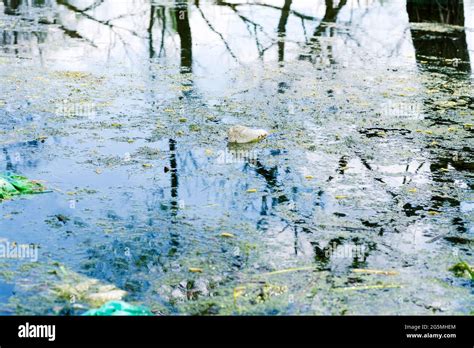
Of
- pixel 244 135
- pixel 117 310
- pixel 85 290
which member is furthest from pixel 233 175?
pixel 117 310

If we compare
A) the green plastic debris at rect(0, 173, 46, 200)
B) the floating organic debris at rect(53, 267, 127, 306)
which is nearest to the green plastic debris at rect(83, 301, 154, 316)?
the floating organic debris at rect(53, 267, 127, 306)

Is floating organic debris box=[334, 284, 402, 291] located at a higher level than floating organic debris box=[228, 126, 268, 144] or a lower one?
lower

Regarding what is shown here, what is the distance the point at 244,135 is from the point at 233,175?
0.70m

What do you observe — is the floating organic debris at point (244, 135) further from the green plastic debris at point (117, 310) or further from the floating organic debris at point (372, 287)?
the green plastic debris at point (117, 310)

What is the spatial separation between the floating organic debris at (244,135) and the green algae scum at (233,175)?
0.02m

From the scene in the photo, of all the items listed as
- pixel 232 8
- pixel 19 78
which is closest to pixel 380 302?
pixel 19 78

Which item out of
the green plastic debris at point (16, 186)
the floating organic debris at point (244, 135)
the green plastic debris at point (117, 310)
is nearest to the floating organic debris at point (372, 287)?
the green plastic debris at point (117, 310)

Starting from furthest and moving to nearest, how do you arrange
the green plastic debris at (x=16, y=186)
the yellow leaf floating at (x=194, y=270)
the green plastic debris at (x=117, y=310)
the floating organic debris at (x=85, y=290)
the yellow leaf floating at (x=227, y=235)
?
the green plastic debris at (x=16, y=186), the yellow leaf floating at (x=227, y=235), the yellow leaf floating at (x=194, y=270), the floating organic debris at (x=85, y=290), the green plastic debris at (x=117, y=310)

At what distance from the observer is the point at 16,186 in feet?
13.9

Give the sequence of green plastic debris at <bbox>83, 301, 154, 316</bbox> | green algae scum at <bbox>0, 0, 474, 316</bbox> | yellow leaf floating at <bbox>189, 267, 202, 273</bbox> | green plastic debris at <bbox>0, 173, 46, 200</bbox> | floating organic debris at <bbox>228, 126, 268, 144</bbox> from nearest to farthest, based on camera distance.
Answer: green plastic debris at <bbox>83, 301, 154, 316</bbox>
green algae scum at <bbox>0, 0, 474, 316</bbox>
yellow leaf floating at <bbox>189, 267, 202, 273</bbox>
green plastic debris at <bbox>0, 173, 46, 200</bbox>
floating organic debris at <bbox>228, 126, 268, 144</bbox>

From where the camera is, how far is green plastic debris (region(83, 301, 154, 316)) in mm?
2865

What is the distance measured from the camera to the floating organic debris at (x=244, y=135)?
5234 millimetres

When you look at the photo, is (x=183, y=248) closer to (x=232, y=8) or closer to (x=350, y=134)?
(x=350, y=134)

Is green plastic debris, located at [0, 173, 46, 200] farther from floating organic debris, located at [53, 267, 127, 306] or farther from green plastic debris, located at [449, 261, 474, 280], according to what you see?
green plastic debris, located at [449, 261, 474, 280]
